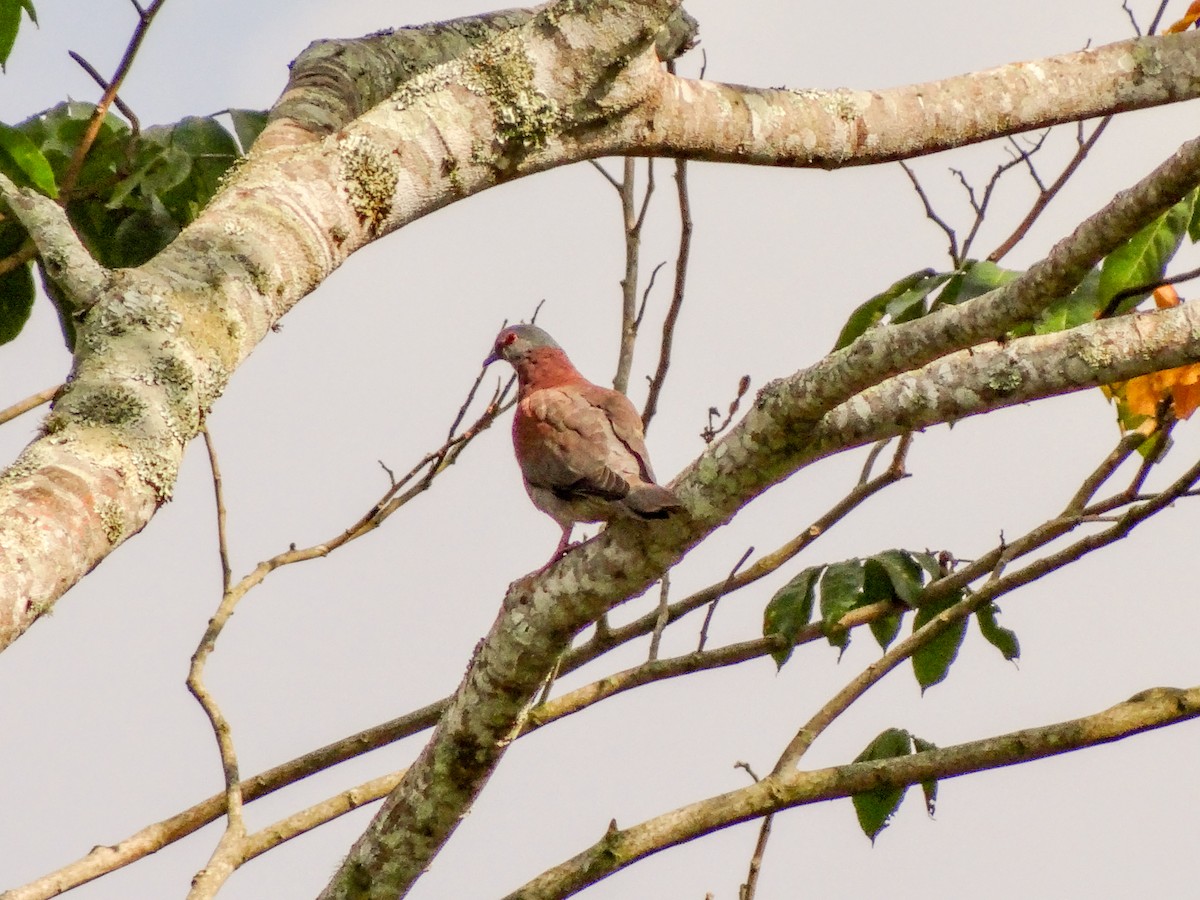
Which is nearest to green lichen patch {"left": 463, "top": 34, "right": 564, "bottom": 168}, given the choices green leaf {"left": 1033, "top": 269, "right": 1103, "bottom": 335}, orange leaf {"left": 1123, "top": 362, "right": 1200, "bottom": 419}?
green leaf {"left": 1033, "top": 269, "right": 1103, "bottom": 335}

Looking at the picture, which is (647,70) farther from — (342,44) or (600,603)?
(600,603)

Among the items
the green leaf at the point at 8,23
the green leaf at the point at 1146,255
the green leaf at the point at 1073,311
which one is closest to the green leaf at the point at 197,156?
the green leaf at the point at 8,23

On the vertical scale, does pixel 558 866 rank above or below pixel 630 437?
below

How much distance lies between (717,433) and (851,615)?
609 mm

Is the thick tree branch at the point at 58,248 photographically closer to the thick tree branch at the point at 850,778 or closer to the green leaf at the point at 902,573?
the thick tree branch at the point at 850,778

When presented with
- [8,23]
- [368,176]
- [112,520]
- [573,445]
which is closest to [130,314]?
[112,520]

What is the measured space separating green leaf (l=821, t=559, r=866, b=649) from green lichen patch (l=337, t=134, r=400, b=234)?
1485mm

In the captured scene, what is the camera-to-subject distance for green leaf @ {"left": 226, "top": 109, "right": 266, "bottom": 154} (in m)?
3.36

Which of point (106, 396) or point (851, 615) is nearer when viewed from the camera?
point (106, 396)

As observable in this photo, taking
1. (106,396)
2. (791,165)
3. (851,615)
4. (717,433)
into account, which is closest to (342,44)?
(791,165)

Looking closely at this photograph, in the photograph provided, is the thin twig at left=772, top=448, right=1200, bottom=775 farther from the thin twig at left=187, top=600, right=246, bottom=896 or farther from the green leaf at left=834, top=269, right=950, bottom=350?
the thin twig at left=187, top=600, right=246, bottom=896

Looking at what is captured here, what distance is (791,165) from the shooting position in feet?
10.9

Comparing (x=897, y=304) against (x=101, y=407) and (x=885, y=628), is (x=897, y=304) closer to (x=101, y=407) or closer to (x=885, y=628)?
(x=885, y=628)

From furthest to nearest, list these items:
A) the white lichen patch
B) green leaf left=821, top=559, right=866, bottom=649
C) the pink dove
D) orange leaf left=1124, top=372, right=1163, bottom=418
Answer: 1. the pink dove
2. green leaf left=821, top=559, right=866, bottom=649
3. orange leaf left=1124, top=372, right=1163, bottom=418
4. the white lichen patch
